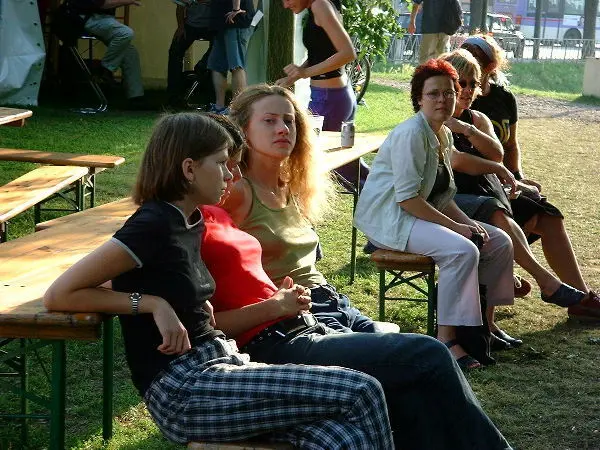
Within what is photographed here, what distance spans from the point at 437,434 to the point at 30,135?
744 centimetres

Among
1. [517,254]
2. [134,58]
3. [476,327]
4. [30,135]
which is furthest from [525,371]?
[134,58]

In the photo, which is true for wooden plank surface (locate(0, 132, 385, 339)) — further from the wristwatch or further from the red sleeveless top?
the red sleeveless top

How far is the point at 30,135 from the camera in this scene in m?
9.59

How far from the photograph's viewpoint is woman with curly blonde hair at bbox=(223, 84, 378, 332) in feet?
11.0

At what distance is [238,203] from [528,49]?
26.6 m

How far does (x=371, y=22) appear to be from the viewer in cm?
1394

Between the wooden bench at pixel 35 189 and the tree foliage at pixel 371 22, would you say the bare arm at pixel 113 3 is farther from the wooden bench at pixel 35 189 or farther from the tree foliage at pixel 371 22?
the wooden bench at pixel 35 189

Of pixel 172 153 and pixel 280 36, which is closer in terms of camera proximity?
pixel 172 153

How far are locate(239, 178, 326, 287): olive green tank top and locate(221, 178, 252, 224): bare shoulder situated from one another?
0.06ft

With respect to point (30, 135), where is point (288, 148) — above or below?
above

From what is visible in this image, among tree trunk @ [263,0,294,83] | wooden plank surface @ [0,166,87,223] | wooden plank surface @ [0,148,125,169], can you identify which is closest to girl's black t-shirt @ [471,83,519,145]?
tree trunk @ [263,0,294,83]

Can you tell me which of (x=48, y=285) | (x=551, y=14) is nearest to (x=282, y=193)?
(x=48, y=285)

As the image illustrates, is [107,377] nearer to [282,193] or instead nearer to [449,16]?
[282,193]

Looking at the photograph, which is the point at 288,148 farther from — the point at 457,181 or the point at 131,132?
the point at 131,132
